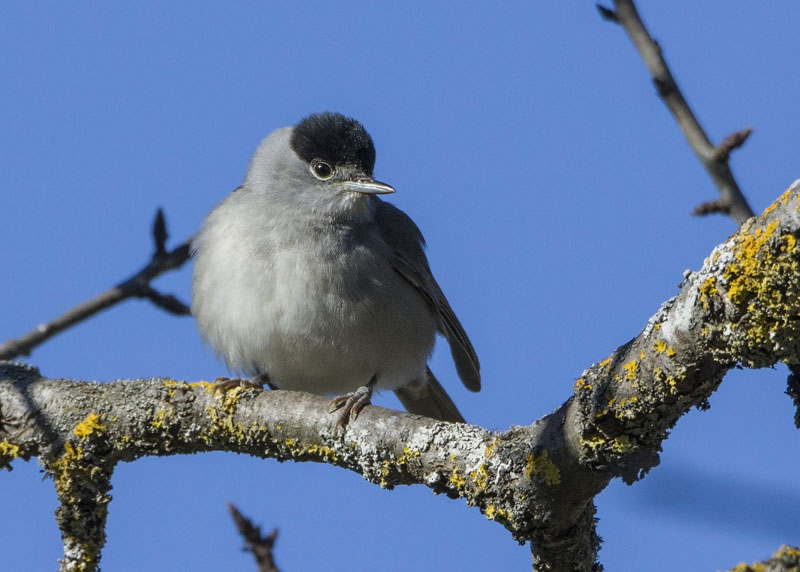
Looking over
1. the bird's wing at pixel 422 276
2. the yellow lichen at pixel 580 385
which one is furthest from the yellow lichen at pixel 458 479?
the bird's wing at pixel 422 276

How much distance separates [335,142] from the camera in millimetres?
7133

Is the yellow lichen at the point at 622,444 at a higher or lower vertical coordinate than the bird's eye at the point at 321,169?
lower

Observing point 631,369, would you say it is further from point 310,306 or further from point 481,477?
point 310,306

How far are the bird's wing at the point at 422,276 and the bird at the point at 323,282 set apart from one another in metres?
0.01

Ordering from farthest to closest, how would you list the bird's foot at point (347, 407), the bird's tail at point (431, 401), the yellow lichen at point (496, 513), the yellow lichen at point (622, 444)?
the bird's tail at point (431, 401) → the bird's foot at point (347, 407) → the yellow lichen at point (496, 513) → the yellow lichen at point (622, 444)


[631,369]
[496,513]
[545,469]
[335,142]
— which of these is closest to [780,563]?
[631,369]

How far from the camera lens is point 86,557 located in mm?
4324

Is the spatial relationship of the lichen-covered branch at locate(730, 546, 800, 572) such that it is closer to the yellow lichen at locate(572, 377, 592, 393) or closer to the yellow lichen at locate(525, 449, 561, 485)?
the yellow lichen at locate(572, 377, 592, 393)

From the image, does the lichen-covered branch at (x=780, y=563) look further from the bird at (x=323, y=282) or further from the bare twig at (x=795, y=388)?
the bird at (x=323, y=282)

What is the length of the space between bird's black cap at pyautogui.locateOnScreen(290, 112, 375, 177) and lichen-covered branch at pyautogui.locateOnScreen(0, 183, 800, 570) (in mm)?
2774

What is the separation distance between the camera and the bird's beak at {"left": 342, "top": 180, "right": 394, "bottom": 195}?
6656 mm

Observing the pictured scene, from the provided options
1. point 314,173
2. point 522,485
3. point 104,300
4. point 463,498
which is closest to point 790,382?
point 522,485

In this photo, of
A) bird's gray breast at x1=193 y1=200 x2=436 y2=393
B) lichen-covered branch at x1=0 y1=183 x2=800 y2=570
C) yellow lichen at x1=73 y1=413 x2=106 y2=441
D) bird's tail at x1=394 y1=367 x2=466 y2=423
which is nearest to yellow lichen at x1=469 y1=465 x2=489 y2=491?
lichen-covered branch at x1=0 y1=183 x2=800 y2=570

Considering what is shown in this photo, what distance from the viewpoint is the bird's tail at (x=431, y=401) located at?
740 cm
